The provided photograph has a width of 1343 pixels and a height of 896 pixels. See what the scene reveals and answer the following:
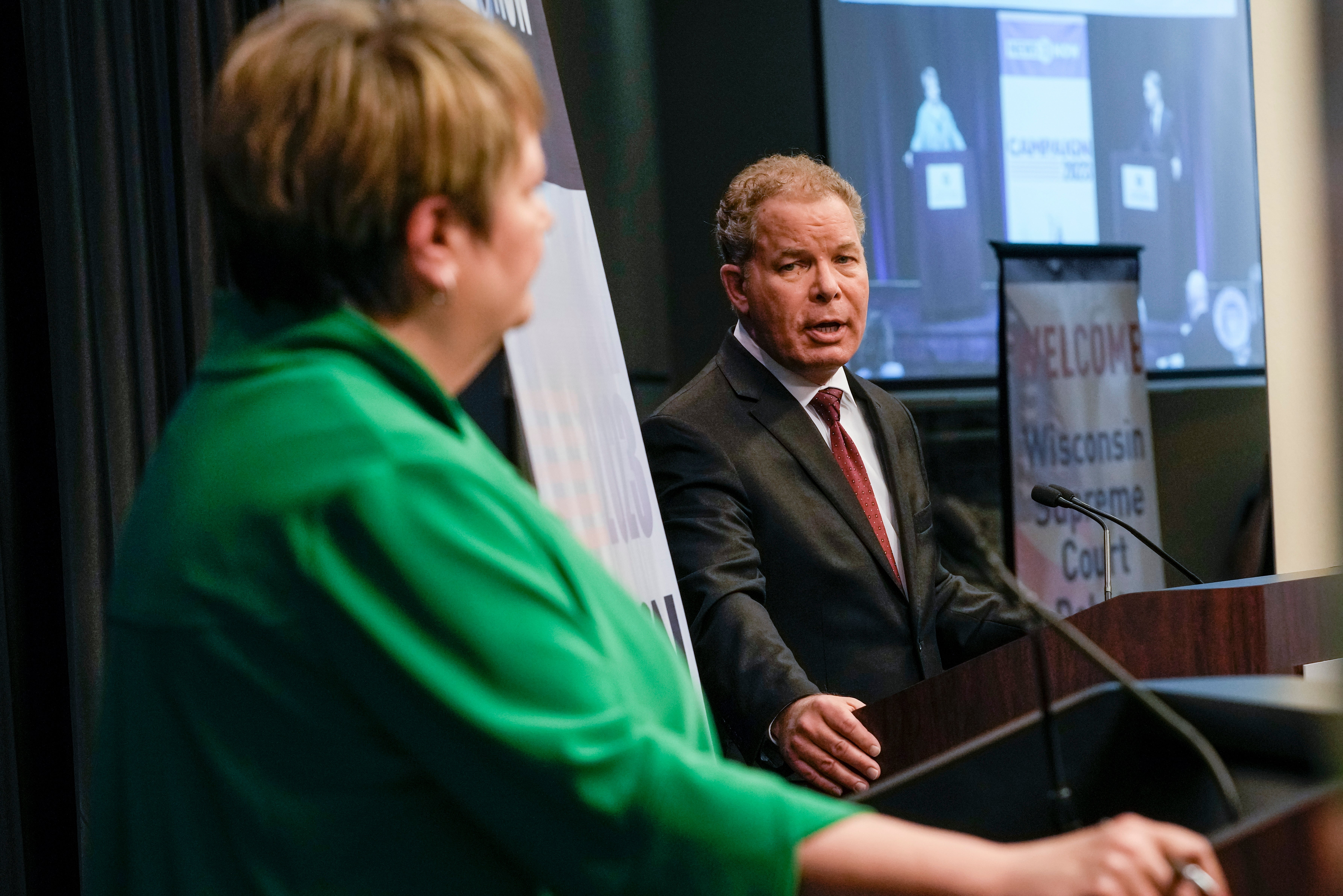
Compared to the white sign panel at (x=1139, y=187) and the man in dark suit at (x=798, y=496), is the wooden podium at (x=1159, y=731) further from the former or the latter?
the white sign panel at (x=1139, y=187)

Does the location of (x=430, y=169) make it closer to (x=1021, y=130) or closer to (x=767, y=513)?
(x=767, y=513)

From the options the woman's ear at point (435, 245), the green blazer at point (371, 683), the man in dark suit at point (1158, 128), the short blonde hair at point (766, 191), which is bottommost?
the green blazer at point (371, 683)

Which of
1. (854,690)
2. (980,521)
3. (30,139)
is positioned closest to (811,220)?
(854,690)

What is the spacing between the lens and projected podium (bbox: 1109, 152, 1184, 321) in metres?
6.67

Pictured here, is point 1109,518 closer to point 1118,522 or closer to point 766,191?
point 1118,522

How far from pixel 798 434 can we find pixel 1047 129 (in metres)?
4.39

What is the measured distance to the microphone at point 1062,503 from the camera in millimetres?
2436

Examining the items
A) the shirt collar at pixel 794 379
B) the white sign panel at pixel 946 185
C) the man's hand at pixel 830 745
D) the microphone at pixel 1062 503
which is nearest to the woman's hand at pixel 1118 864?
the man's hand at pixel 830 745

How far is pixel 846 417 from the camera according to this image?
285cm

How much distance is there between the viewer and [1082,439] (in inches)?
215

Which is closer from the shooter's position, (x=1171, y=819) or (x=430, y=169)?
(x=430, y=169)

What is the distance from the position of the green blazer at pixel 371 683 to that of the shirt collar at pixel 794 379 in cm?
191

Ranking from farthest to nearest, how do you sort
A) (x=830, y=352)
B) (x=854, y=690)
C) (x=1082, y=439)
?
(x=1082, y=439) < (x=830, y=352) < (x=854, y=690)

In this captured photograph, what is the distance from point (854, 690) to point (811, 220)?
105 cm
